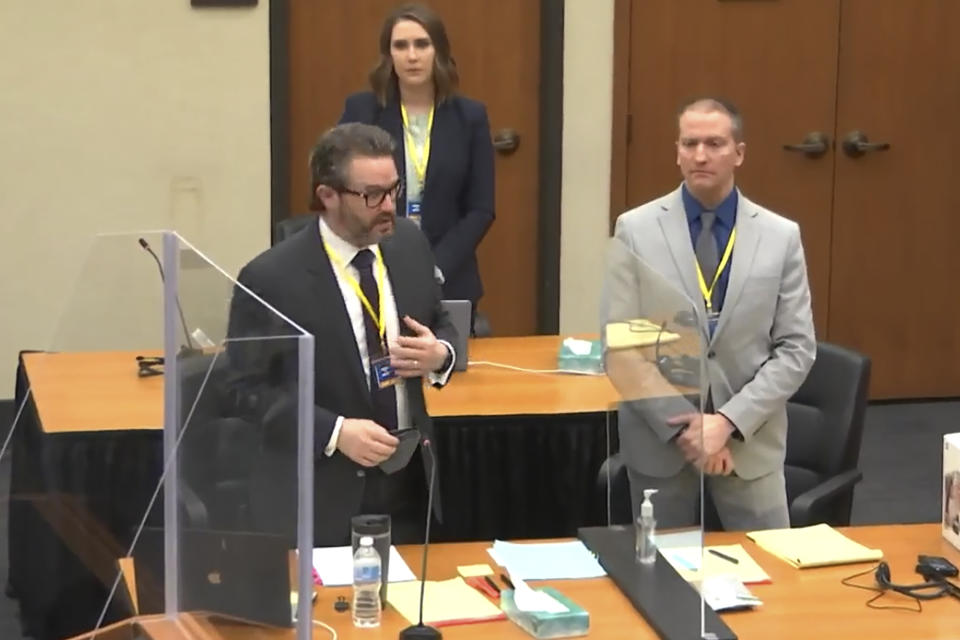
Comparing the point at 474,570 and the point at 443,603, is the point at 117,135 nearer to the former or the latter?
the point at 474,570

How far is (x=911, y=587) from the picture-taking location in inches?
110

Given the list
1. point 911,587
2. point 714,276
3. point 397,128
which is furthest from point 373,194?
point 397,128

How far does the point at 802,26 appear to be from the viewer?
6234 mm

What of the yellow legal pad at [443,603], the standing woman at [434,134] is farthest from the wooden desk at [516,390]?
the yellow legal pad at [443,603]

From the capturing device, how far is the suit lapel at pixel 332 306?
2982mm

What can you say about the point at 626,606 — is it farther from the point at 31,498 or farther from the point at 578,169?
the point at 578,169

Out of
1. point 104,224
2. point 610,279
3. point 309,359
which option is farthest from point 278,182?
point 309,359

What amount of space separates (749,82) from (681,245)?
3.21 m

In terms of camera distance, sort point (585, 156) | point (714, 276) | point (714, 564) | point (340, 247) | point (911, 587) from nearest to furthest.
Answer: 1. point (911, 587)
2. point (714, 564)
3. point (340, 247)
4. point (714, 276)
5. point (585, 156)

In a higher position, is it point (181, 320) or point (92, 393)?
point (181, 320)

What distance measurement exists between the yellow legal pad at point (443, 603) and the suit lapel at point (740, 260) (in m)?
0.89

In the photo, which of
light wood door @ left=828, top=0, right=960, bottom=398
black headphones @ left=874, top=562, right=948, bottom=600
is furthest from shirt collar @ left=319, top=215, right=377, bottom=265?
light wood door @ left=828, top=0, right=960, bottom=398

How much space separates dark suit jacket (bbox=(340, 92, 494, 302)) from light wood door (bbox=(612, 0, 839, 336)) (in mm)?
1644

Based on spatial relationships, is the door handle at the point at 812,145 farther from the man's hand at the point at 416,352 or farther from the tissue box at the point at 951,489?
the man's hand at the point at 416,352
